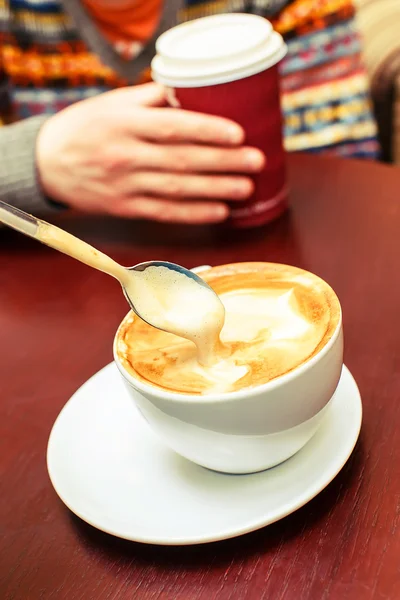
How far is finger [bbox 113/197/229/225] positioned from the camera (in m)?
0.87

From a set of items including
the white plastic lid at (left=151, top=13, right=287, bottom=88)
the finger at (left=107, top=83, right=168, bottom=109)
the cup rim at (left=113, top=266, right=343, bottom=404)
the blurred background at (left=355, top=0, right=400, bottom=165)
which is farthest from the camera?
the blurred background at (left=355, top=0, right=400, bottom=165)

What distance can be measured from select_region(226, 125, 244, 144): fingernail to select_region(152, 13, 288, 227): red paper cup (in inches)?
0.6

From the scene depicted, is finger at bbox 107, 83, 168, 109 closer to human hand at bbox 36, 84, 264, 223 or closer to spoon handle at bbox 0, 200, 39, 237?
human hand at bbox 36, 84, 264, 223

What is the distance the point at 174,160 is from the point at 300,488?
53 cm

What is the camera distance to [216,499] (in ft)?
1.55

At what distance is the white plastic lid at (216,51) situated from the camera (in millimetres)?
770

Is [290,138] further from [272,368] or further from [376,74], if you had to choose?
[272,368]

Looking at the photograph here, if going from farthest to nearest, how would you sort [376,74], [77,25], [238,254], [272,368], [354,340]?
[376,74]
[77,25]
[238,254]
[354,340]
[272,368]

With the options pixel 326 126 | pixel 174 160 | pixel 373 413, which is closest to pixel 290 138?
pixel 326 126

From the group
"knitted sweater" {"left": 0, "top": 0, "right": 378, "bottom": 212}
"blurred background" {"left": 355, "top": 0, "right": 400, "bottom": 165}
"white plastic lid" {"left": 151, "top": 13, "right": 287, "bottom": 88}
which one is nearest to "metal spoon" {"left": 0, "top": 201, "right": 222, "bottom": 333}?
"white plastic lid" {"left": 151, "top": 13, "right": 287, "bottom": 88}

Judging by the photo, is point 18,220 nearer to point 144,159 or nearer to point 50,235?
point 50,235

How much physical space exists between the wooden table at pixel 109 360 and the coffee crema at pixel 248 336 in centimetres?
10

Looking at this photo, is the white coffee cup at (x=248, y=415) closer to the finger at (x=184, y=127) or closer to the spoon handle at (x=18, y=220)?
the spoon handle at (x=18, y=220)

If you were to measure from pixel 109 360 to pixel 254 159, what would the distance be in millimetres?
316
